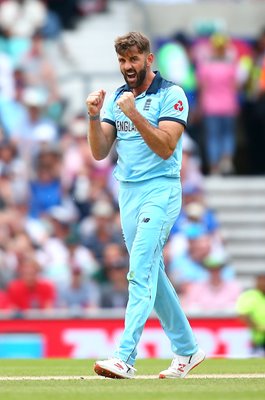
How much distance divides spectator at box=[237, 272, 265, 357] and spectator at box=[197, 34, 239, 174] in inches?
168

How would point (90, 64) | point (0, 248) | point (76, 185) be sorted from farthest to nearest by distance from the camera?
point (90, 64) < point (76, 185) < point (0, 248)

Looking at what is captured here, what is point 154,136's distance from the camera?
30.2 ft

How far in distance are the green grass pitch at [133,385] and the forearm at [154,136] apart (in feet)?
4.75

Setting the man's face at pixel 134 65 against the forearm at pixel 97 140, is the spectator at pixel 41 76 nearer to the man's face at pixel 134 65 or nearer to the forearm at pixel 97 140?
the forearm at pixel 97 140

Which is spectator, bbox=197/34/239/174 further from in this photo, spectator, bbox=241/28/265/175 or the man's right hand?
the man's right hand

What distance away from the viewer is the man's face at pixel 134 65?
9.38m

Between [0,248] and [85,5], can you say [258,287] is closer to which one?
[0,248]

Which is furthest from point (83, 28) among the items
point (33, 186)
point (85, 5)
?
point (33, 186)

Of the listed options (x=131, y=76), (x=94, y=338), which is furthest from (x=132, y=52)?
(x=94, y=338)

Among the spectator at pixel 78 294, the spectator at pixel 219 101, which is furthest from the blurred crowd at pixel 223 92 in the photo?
the spectator at pixel 78 294

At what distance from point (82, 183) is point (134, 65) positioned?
27.1 ft

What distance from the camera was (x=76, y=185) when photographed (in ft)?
57.8

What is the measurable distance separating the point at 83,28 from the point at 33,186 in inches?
169

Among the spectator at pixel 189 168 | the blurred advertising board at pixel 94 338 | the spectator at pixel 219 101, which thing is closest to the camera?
the blurred advertising board at pixel 94 338
